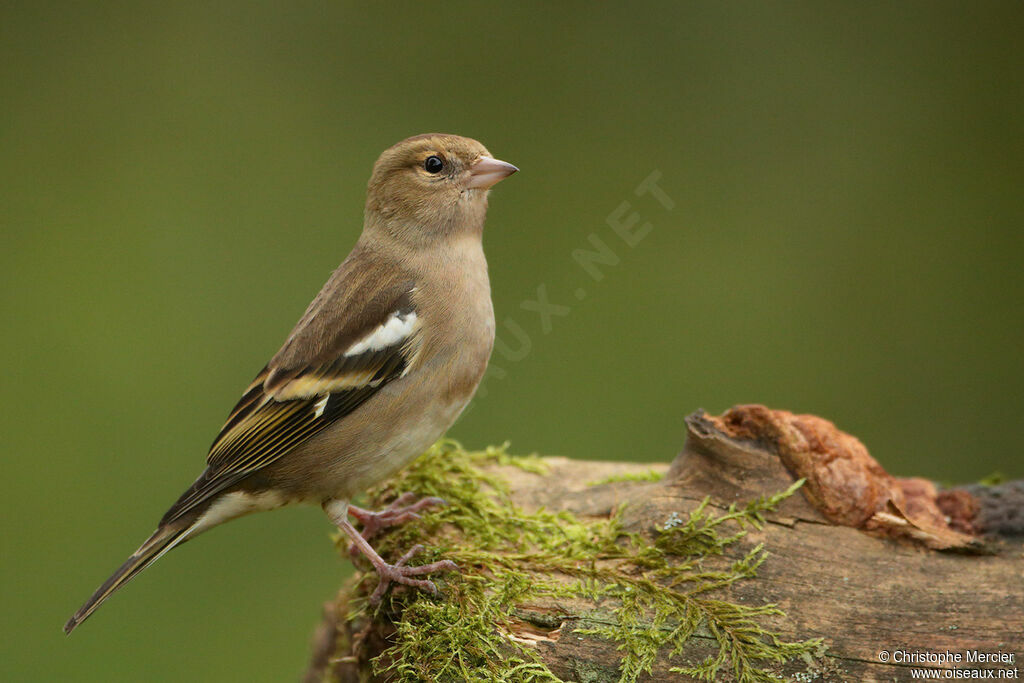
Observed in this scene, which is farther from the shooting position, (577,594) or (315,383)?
(315,383)

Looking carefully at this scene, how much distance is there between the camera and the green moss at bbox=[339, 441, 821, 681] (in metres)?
3.55

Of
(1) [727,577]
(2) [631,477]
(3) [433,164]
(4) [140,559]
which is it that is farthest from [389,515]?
(3) [433,164]

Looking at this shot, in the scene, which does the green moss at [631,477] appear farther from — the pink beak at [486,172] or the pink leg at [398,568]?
the pink beak at [486,172]

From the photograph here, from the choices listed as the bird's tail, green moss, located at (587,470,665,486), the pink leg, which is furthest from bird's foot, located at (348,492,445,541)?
green moss, located at (587,470,665,486)

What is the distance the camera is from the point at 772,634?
3.59 m

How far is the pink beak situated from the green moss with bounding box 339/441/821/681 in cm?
151

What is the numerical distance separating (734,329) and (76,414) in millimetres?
5259

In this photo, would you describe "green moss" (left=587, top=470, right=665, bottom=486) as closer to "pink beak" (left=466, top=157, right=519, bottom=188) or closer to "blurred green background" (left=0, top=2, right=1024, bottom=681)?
"pink beak" (left=466, top=157, right=519, bottom=188)

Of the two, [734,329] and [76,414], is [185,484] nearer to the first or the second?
[76,414]

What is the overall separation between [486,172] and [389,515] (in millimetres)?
1643

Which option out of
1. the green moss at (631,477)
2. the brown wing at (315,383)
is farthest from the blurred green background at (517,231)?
the brown wing at (315,383)

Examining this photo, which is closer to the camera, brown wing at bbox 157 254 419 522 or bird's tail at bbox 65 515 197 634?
bird's tail at bbox 65 515 197 634

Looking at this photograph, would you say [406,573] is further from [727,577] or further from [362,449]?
[727,577]

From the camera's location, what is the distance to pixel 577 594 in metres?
3.80
